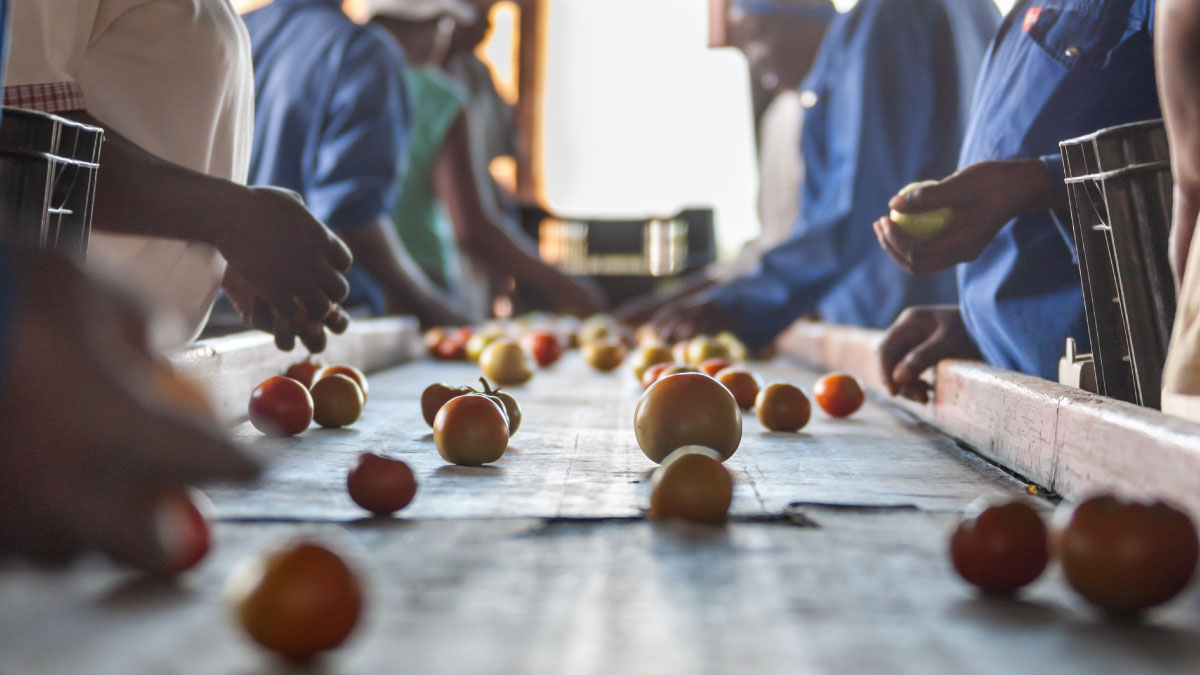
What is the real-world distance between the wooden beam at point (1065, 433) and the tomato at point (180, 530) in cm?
87

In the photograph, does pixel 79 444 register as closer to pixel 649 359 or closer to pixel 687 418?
pixel 687 418

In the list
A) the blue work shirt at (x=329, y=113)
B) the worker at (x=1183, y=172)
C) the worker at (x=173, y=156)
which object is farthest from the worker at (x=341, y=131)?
the worker at (x=1183, y=172)

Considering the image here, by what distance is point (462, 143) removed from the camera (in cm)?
545

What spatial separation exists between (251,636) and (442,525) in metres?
0.37

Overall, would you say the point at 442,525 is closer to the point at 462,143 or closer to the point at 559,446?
the point at 559,446

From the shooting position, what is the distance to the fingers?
6.67 feet

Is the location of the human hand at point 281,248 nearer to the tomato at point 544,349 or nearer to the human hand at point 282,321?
the human hand at point 282,321

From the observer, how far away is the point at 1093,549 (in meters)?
0.79

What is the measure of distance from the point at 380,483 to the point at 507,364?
5.01ft

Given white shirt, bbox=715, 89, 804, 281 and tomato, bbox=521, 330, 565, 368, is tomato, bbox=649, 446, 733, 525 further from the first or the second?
white shirt, bbox=715, 89, 804, 281

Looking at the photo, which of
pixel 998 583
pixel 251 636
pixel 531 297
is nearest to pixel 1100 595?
pixel 998 583

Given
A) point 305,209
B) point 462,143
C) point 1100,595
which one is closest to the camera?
point 1100,595

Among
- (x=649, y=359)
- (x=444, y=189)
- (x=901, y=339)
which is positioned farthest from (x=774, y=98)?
(x=901, y=339)

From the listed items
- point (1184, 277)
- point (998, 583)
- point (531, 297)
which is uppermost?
point (1184, 277)
